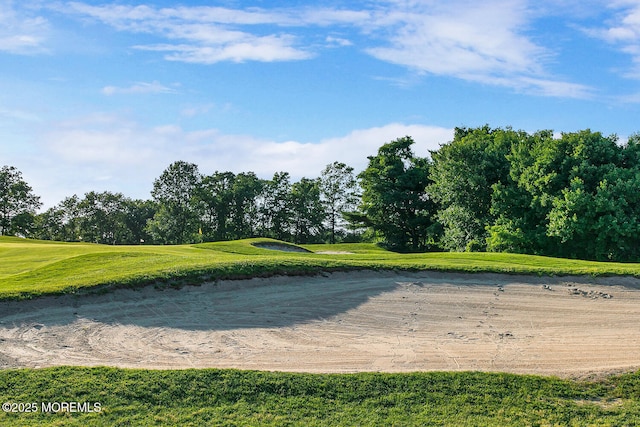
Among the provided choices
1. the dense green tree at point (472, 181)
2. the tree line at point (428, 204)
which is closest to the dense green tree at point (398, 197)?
the tree line at point (428, 204)

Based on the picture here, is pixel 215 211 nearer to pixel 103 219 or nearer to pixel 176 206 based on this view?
pixel 176 206

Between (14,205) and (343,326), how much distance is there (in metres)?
74.7

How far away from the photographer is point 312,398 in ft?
27.1

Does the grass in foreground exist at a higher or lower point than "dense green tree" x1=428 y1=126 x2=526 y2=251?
lower

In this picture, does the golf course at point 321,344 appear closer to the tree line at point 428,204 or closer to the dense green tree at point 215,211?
the tree line at point 428,204

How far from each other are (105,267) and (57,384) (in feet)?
29.5

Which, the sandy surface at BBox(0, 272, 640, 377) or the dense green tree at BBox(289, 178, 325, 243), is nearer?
the sandy surface at BBox(0, 272, 640, 377)

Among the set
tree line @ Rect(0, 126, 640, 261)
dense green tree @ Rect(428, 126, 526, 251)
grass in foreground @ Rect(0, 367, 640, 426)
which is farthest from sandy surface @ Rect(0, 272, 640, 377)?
dense green tree @ Rect(428, 126, 526, 251)

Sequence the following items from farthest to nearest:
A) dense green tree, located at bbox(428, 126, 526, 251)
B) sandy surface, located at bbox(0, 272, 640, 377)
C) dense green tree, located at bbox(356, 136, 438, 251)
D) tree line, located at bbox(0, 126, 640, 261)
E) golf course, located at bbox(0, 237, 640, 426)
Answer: dense green tree, located at bbox(356, 136, 438, 251)
dense green tree, located at bbox(428, 126, 526, 251)
tree line, located at bbox(0, 126, 640, 261)
sandy surface, located at bbox(0, 272, 640, 377)
golf course, located at bbox(0, 237, 640, 426)

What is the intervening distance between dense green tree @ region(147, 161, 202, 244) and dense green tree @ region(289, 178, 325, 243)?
45.6 ft

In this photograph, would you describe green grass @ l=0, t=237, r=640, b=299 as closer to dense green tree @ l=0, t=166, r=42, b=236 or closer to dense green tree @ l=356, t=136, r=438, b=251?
dense green tree @ l=356, t=136, r=438, b=251

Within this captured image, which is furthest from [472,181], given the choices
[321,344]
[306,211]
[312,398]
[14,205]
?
[14,205]

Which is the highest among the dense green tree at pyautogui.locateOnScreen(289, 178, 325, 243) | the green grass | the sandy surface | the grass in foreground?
the dense green tree at pyautogui.locateOnScreen(289, 178, 325, 243)

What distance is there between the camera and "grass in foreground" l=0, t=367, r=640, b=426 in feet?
24.9
